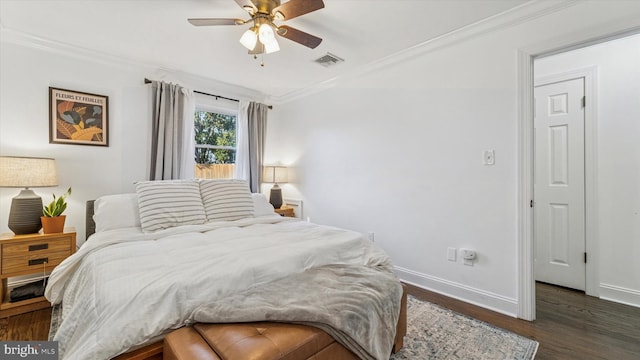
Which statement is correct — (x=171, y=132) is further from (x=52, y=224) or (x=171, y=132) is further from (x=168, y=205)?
(x=52, y=224)

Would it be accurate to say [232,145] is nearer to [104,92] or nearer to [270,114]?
[270,114]

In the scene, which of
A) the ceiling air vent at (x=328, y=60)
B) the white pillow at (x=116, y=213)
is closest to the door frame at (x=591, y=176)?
the ceiling air vent at (x=328, y=60)

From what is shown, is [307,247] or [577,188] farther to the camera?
[577,188]

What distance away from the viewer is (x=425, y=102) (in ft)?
8.66

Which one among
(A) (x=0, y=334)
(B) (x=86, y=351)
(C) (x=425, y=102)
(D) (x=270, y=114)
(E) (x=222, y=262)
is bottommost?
(A) (x=0, y=334)

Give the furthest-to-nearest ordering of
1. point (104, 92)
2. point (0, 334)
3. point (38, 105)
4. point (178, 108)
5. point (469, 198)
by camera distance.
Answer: point (178, 108) < point (104, 92) < point (38, 105) < point (469, 198) < point (0, 334)

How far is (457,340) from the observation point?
70.1 inches

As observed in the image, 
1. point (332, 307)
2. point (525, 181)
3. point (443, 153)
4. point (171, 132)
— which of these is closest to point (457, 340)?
point (332, 307)

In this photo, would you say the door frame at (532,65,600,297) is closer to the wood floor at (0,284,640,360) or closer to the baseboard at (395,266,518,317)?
the wood floor at (0,284,640,360)

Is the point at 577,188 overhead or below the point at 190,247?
overhead

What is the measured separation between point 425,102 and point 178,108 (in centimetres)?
276

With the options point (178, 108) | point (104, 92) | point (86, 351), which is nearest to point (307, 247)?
point (86, 351)

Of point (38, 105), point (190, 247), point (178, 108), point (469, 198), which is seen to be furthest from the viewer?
point (178, 108)

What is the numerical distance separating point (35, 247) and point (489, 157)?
3689mm
